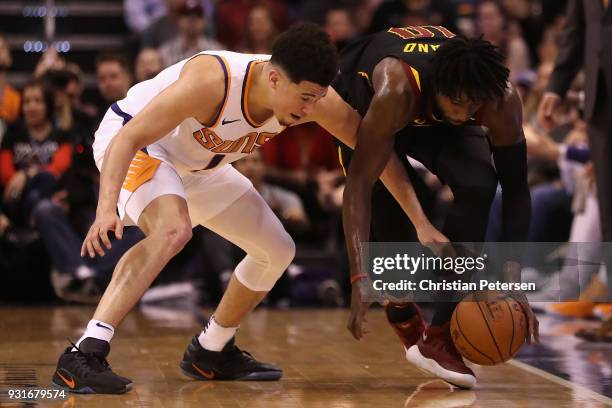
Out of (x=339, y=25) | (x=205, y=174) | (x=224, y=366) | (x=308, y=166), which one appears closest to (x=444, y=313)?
(x=224, y=366)

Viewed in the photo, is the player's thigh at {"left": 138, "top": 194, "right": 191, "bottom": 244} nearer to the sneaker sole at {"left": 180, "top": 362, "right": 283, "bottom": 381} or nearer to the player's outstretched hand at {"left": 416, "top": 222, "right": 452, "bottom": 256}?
the sneaker sole at {"left": 180, "top": 362, "right": 283, "bottom": 381}

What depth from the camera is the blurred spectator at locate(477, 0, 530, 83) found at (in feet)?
31.1

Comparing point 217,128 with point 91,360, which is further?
point 217,128

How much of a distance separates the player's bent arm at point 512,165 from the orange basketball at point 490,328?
301mm

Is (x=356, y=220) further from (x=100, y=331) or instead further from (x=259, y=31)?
(x=259, y=31)

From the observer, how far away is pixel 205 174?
443cm

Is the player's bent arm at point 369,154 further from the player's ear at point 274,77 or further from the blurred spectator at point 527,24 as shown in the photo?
the blurred spectator at point 527,24

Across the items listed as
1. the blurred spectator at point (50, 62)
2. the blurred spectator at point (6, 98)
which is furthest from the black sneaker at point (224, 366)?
the blurred spectator at point (50, 62)

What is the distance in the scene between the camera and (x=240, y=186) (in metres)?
4.47

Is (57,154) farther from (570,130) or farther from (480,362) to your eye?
(480,362)

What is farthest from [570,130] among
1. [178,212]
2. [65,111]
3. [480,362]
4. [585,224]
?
[178,212]

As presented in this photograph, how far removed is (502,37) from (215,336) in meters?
5.79

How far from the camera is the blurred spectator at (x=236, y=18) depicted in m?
9.70

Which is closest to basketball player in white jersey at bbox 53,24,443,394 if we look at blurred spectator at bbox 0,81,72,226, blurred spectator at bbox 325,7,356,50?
blurred spectator at bbox 0,81,72,226
